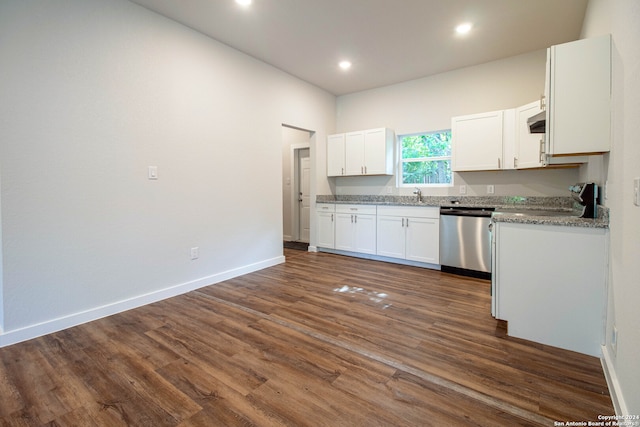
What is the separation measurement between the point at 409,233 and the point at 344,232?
3.67 feet

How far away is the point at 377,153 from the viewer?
497 centimetres

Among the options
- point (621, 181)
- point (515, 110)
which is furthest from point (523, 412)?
point (515, 110)

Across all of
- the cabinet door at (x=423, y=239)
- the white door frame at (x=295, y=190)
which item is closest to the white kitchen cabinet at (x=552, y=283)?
the cabinet door at (x=423, y=239)

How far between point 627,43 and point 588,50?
473 mm

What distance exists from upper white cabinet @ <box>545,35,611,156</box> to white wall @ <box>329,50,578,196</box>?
87.3 inches

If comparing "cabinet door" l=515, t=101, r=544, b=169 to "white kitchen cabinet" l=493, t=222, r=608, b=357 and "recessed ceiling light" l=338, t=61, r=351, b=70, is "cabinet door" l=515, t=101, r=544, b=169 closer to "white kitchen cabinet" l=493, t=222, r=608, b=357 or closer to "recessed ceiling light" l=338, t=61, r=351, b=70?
"white kitchen cabinet" l=493, t=222, r=608, b=357

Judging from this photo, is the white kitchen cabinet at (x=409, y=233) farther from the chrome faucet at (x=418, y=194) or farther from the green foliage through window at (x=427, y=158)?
the green foliage through window at (x=427, y=158)

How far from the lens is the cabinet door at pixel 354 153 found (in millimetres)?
5148

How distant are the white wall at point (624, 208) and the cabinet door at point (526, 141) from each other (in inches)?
61.9

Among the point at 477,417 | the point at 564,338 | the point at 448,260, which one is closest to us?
the point at 477,417

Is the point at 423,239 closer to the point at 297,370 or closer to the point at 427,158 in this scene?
the point at 427,158

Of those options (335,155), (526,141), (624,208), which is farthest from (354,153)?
(624,208)

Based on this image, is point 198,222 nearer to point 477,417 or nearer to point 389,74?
point 477,417

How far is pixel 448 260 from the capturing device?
410 cm
